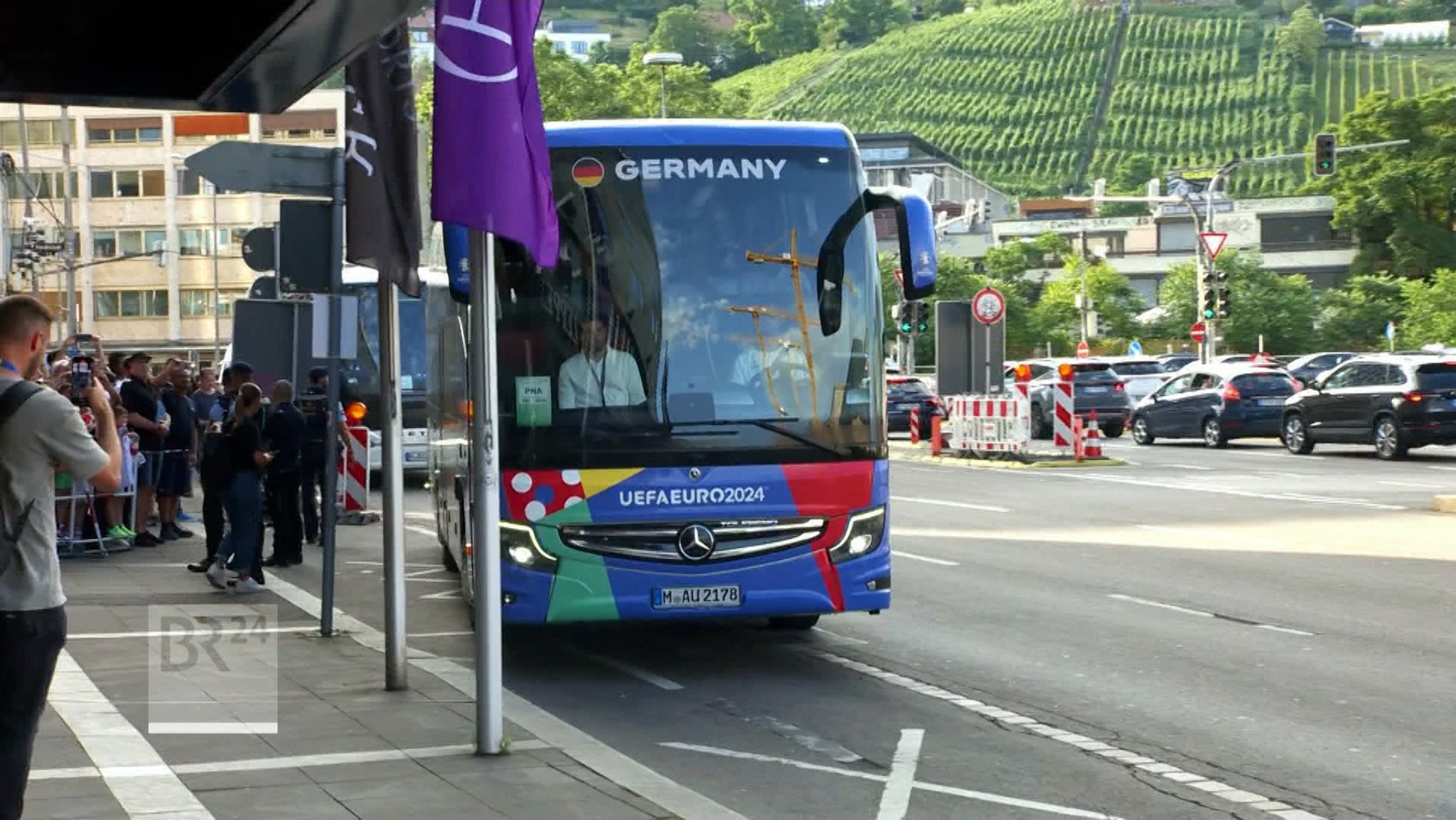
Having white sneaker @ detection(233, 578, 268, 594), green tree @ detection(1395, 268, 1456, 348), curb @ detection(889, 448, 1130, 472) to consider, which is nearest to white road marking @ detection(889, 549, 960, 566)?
white sneaker @ detection(233, 578, 268, 594)

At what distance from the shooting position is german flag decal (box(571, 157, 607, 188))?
1135cm

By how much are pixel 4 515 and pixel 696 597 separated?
5.70 metres

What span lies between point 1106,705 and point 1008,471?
73.5ft

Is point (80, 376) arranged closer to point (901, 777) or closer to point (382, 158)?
point (382, 158)

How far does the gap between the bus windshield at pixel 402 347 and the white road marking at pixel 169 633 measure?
1619cm

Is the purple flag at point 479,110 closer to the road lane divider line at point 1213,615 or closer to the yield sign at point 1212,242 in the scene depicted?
the road lane divider line at point 1213,615

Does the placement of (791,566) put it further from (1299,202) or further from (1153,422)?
(1299,202)

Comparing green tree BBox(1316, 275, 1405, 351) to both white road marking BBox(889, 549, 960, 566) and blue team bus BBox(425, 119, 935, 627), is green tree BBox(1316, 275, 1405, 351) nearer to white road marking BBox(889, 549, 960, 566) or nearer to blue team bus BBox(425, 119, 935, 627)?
white road marking BBox(889, 549, 960, 566)

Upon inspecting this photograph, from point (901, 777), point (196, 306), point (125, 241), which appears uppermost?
point (125, 241)

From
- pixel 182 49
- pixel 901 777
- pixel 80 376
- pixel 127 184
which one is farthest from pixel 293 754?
pixel 127 184

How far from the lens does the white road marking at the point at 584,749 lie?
765 cm

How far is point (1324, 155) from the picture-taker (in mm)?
46844

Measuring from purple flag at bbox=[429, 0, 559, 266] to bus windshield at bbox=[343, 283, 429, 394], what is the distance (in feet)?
70.9

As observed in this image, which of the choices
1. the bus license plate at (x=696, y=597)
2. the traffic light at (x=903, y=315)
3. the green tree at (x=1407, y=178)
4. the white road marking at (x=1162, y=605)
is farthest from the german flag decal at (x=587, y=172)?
the green tree at (x=1407, y=178)
